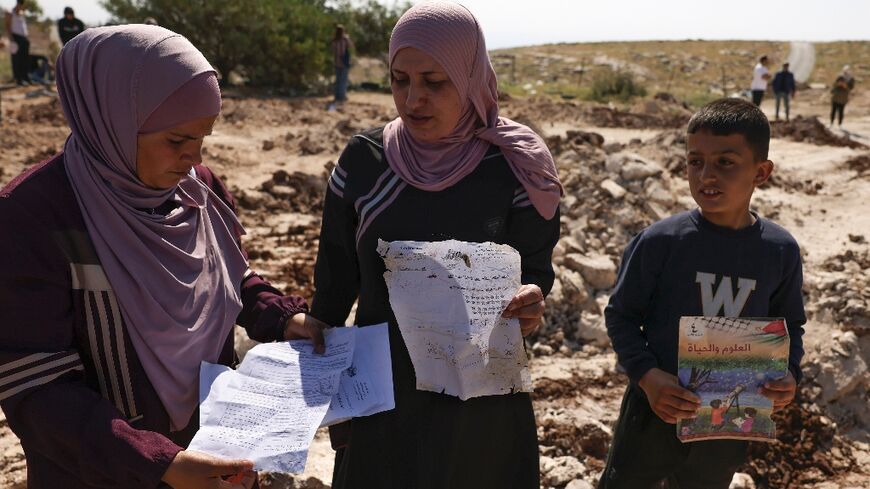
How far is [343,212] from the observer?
1977mm

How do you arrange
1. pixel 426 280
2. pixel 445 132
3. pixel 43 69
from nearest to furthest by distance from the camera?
pixel 426 280, pixel 445 132, pixel 43 69

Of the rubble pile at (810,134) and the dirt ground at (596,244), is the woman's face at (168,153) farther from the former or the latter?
the rubble pile at (810,134)

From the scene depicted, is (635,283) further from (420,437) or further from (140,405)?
(140,405)

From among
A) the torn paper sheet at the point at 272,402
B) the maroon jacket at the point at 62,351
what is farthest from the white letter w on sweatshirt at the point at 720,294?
the maroon jacket at the point at 62,351

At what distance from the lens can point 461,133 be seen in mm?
1948

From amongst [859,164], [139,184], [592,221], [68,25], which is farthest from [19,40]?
[139,184]

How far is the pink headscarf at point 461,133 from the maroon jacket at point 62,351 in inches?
30.4

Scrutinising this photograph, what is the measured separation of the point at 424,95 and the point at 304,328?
26.6 inches

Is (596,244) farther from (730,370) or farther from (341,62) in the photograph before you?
(341,62)

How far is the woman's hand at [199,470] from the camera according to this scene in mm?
1463

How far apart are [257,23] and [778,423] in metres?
15.9

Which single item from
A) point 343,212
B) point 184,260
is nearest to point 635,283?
point 343,212

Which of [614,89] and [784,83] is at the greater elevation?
[784,83]

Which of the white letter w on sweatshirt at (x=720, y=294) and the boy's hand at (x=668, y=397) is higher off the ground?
the white letter w on sweatshirt at (x=720, y=294)
